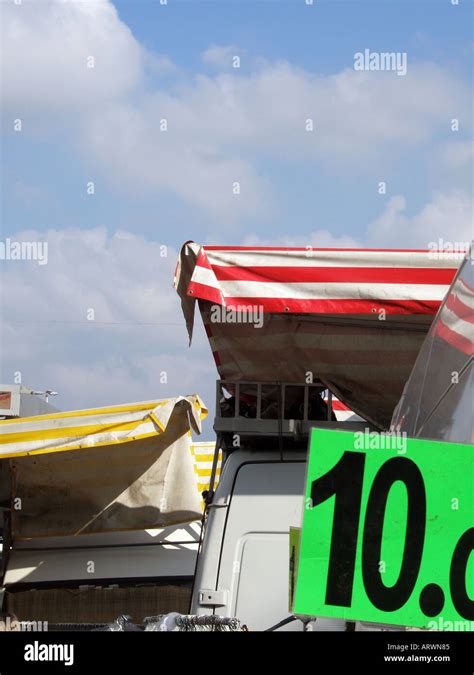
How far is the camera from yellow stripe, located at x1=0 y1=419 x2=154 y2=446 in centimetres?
816

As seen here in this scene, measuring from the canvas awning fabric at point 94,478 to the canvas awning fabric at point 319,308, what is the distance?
6.40 feet

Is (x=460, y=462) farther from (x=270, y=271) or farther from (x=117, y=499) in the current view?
(x=117, y=499)

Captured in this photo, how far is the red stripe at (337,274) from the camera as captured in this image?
636 cm

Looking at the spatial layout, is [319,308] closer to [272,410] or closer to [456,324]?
[272,410]

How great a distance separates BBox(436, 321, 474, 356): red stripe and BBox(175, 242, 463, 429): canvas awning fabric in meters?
2.28

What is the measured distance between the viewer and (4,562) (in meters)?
8.42

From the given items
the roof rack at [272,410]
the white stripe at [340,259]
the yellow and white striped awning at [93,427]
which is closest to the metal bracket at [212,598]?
the roof rack at [272,410]

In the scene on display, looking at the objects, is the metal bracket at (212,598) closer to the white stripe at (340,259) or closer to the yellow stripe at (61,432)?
the white stripe at (340,259)

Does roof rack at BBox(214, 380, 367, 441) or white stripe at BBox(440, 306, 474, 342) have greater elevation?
white stripe at BBox(440, 306, 474, 342)

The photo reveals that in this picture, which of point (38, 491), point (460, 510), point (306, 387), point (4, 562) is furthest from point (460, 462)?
point (38, 491)

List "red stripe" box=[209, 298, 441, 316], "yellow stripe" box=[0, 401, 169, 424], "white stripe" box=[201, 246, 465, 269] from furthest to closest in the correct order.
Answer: "yellow stripe" box=[0, 401, 169, 424], "white stripe" box=[201, 246, 465, 269], "red stripe" box=[209, 298, 441, 316]

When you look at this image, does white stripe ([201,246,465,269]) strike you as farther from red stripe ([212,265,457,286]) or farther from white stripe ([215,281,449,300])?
white stripe ([215,281,449,300])

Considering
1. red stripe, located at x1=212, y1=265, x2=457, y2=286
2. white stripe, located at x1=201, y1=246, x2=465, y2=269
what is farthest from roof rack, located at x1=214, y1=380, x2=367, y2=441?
white stripe, located at x1=201, y1=246, x2=465, y2=269
